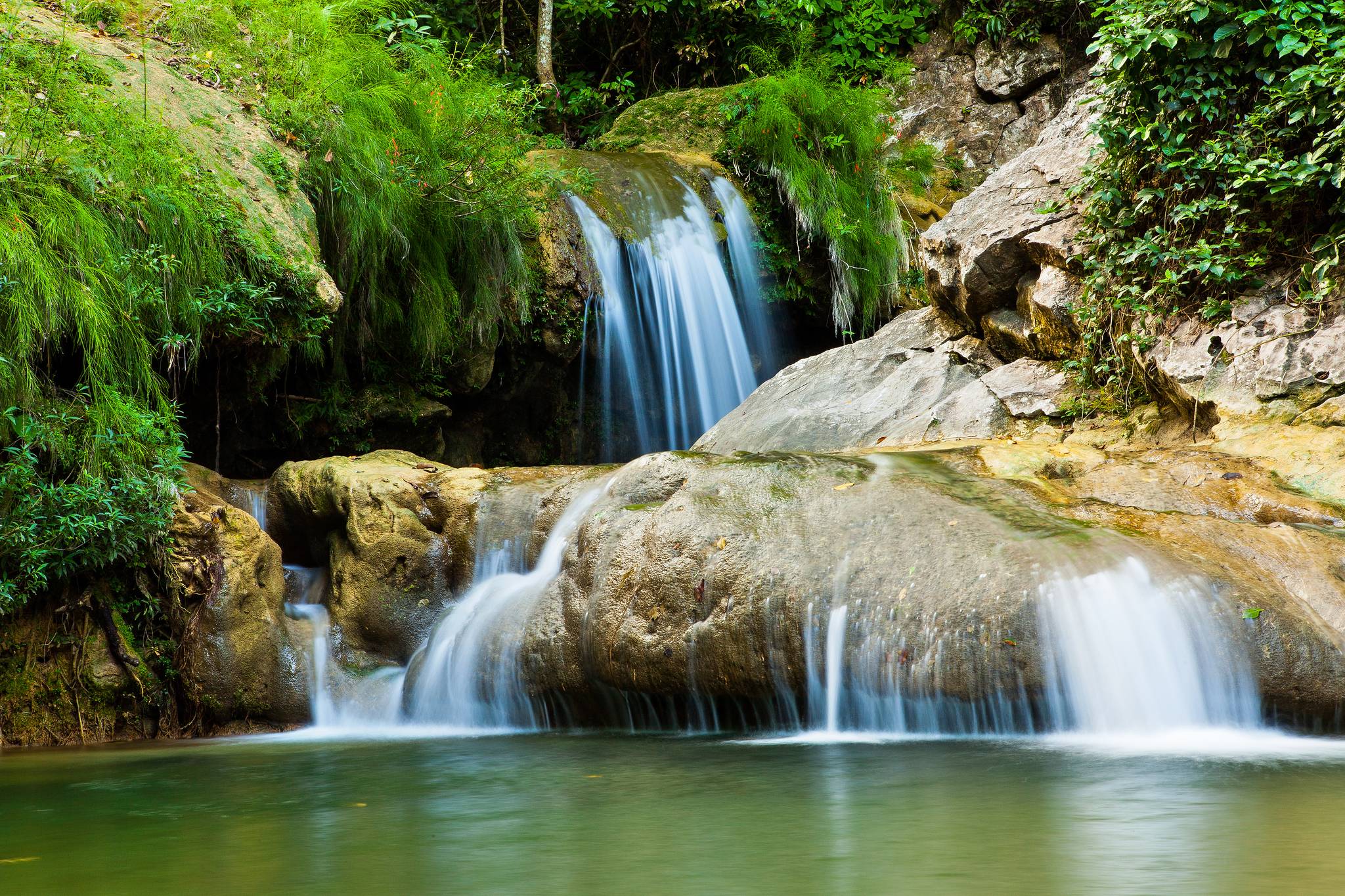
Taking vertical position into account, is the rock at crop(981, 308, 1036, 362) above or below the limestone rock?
above

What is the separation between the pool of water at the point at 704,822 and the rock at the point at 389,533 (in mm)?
1781

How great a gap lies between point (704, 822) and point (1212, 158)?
17.9 feet

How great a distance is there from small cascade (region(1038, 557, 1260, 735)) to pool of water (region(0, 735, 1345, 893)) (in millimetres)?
290

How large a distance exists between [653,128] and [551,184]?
3.51m

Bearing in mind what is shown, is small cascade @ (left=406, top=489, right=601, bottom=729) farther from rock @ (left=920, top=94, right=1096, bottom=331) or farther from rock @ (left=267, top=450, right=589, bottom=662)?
rock @ (left=920, top=94, right=1096, bottom=331)

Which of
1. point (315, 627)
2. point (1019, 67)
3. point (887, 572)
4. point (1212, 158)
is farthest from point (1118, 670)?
point (1019, 67)

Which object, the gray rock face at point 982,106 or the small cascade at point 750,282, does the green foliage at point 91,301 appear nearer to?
the small cascade at point 750,282

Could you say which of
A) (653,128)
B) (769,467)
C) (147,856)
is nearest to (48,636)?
(147,856)

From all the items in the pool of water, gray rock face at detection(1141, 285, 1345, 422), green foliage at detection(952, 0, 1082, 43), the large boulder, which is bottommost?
the pool of water

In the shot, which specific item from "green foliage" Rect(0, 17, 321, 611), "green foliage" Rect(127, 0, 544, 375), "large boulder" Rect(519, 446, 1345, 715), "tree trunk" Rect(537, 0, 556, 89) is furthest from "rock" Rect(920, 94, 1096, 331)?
"tree trunk" Rect(537, 0, 556, 89)

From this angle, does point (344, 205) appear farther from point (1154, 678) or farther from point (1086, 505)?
point (1154, 678)

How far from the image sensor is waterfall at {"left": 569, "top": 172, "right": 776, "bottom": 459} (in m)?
10.4

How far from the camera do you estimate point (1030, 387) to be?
7711 millimetres

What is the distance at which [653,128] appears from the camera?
42.6 ft
